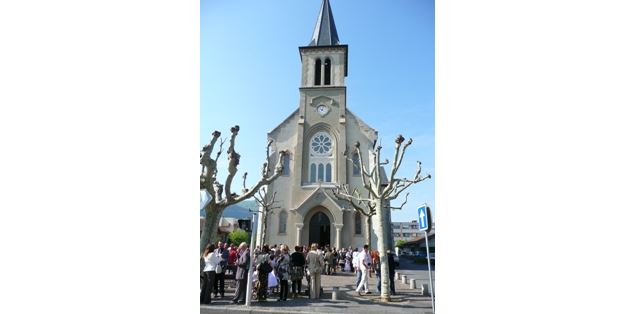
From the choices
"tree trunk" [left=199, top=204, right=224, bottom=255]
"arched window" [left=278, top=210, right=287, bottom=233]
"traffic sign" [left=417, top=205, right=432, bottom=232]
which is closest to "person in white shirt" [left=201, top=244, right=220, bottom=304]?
"tree trunk" [left=199, top=204, right=224, bottom=255]

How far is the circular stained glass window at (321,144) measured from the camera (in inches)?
899

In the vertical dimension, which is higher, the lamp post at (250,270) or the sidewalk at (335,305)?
the lamp post at (250,270)

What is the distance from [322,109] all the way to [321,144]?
248cm

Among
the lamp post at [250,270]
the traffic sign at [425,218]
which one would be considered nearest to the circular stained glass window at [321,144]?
the lamp post at [250,270]

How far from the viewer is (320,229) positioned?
21.1 metres

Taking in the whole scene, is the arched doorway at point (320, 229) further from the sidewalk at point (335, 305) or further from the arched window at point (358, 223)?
the sidewalk at point (335, 305)

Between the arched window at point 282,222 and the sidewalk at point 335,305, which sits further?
the arched window at point 282,222

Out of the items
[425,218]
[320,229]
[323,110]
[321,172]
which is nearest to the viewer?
[425,218]

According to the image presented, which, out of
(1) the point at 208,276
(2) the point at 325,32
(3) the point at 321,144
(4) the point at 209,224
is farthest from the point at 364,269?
(2) the point at 325,32

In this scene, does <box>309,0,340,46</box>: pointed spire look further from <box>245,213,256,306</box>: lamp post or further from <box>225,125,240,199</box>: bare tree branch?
<box>245,213,256,306</box>: lamp post

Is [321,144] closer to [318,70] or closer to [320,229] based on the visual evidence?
[320,229]

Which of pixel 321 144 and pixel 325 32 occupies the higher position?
pixel 325 32
